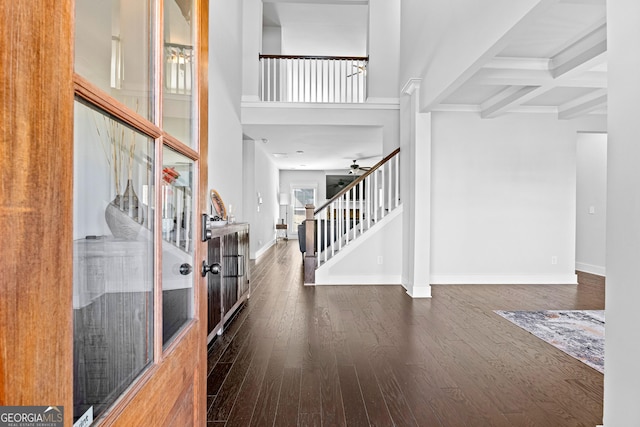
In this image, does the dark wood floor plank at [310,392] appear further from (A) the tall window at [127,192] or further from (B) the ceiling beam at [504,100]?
(B) the ceiling beam at [504,100]

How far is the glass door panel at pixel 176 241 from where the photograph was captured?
952 mm

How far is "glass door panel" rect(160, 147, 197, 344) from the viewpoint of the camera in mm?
952

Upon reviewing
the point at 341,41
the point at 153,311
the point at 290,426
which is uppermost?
the point at 341,41

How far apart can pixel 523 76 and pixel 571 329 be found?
8.23ft

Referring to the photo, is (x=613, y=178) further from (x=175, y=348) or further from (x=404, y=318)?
(x=404, y=318)

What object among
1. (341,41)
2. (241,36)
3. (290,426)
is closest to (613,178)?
(290,426)

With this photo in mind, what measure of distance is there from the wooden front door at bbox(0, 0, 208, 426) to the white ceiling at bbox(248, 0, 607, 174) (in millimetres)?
2170

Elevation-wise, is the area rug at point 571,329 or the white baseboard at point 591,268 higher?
the white baseboard at point 591,268

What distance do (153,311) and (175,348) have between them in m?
0.15

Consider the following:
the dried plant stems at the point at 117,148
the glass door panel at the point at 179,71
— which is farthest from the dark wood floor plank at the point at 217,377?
the dried plant stems at the point at 117,148

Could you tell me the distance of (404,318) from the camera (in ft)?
11.4

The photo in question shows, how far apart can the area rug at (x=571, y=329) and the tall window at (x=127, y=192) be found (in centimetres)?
282

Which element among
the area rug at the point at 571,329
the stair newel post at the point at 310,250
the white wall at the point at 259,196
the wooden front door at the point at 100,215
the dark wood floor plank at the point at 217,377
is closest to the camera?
the wooden front door at the point at 100,215

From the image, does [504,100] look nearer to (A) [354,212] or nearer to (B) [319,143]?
(A) [354,212]
